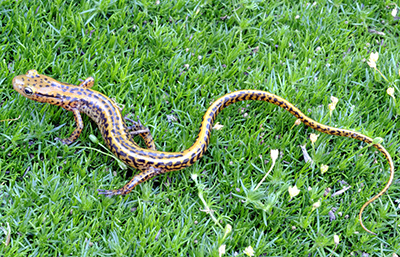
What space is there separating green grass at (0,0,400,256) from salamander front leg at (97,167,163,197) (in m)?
0.14

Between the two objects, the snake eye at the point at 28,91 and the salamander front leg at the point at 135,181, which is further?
the snake eye at the point at 28,91

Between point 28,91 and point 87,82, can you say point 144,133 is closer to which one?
point 87,82

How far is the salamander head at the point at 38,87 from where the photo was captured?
574cm

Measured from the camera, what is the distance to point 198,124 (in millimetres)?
6332

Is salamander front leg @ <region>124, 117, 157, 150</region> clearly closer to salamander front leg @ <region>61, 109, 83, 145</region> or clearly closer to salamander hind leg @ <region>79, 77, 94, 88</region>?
salamander front leg @ <region>61, 109, 83, 145</region>

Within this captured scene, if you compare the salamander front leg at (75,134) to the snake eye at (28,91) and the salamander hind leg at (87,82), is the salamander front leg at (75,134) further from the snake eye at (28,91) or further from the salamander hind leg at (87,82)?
the snake eye at (28,91)

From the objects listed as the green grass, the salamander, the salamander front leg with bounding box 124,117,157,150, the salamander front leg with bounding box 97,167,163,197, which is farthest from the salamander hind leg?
the salamander front leg with bounding box 97,167,163,197

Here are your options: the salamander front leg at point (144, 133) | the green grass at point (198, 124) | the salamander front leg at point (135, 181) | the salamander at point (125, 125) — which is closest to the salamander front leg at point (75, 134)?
the salamander at point (125, 125)

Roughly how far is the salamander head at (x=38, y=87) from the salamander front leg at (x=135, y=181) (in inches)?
63.6

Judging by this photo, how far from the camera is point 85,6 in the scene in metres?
6.88

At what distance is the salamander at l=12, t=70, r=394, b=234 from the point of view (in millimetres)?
5672

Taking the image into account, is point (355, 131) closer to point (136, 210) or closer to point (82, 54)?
point (136, 210)

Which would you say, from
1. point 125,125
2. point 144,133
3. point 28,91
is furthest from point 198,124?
point 28,91

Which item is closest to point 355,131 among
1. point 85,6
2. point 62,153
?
point 62,153
